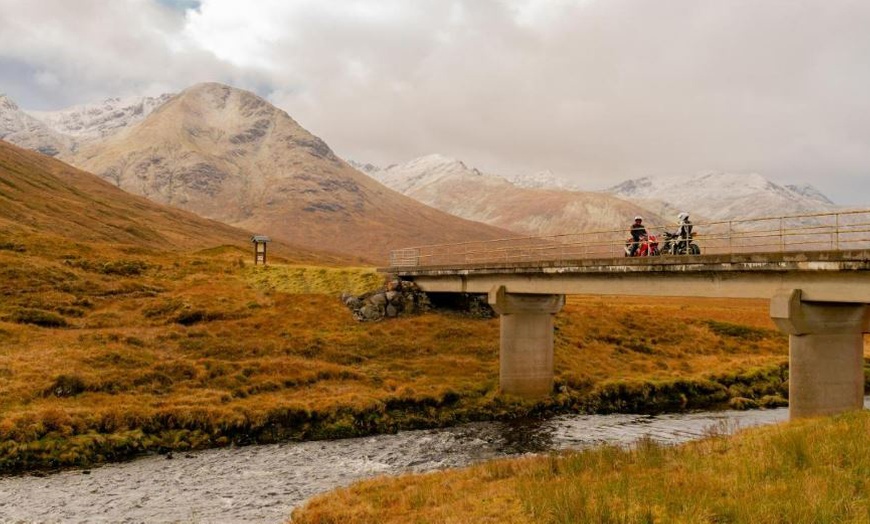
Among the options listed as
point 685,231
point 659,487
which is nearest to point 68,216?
point 685,231

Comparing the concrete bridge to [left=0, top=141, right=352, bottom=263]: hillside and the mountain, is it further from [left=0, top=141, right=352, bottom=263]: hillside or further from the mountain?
the mountain

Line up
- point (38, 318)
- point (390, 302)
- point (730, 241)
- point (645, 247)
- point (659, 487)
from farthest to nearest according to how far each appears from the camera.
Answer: point (390, 302) < point (38, 318) < point (645, 247) < point (730, 241) < point (659, 487)

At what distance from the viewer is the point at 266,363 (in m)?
38.1

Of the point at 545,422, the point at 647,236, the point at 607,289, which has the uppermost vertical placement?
the point at 647,236

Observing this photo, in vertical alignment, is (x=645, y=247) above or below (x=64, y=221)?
below

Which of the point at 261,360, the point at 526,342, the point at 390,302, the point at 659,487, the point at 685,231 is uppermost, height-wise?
the point at 685,231

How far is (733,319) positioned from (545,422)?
4554 centimetres

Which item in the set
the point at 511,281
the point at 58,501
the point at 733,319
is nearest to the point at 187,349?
the point at 58,501

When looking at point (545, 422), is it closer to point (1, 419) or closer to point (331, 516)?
point (331, 516)

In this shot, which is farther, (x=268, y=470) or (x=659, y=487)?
(x=268, y=470)

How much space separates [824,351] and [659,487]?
1341cm

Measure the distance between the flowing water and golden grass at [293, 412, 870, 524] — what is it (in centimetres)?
408

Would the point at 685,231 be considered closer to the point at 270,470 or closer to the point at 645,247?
the point at 645,247

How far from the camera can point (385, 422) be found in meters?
31.7
